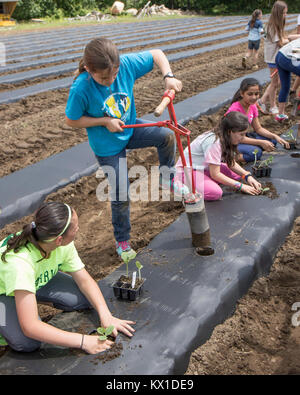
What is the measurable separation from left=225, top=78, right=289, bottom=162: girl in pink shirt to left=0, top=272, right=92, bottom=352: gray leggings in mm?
2401

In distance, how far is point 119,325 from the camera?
198cm

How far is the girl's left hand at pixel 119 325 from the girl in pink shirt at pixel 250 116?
2.49 m

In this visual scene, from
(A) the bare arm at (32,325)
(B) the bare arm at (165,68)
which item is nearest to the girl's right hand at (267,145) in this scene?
(B) the bare arm at (165,68)

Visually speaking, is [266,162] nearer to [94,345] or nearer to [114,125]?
[114,125]

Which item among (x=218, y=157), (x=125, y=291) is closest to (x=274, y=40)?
(x=218, y=157)

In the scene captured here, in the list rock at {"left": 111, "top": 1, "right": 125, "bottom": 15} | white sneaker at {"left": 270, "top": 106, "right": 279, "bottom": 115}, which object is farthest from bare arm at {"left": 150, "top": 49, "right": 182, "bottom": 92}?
rock at {"left": 111, "top": 1, "right": 125, "bottom": 15}

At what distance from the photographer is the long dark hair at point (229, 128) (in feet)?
10.3

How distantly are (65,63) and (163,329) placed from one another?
9.63m

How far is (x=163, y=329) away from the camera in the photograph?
78.8 inches

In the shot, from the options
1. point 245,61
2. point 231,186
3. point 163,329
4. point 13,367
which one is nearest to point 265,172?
point 231,186

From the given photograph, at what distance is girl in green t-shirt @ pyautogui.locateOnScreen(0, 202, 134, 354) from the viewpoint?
177 centimetres

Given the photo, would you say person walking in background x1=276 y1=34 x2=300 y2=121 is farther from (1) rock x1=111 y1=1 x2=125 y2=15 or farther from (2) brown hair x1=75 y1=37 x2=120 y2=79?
(1) rock x1=111 y1=1 x2=125 y2=15

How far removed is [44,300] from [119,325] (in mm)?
522
